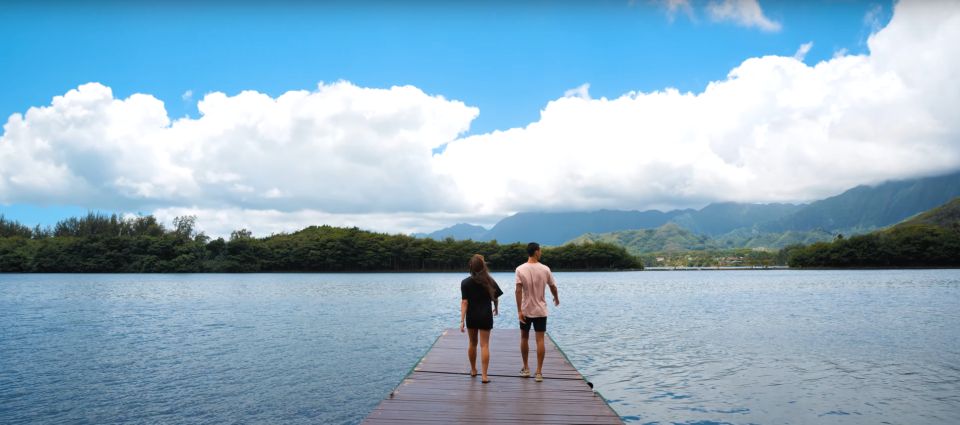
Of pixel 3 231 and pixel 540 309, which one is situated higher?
pixel 3 231

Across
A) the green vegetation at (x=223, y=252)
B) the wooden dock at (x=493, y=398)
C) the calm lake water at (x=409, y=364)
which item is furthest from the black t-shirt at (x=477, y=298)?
the green vegetation at (x=223, y=252)

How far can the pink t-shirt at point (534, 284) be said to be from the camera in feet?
44.2

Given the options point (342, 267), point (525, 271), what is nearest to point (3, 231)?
point (342, 267)

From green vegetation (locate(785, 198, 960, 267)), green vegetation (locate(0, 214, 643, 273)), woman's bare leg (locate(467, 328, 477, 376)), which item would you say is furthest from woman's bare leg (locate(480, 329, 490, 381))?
green vegetation (locate(785, 198, 960, 267))

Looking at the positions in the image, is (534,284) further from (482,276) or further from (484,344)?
(484,344)

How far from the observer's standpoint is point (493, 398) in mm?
12992

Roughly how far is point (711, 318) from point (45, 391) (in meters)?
39.8

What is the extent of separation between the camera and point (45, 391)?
1961cm

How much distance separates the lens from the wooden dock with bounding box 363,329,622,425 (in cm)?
1141

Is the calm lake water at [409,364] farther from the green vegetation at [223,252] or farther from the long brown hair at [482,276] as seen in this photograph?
the green vegetation at [223,252]

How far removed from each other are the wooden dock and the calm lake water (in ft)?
9.42

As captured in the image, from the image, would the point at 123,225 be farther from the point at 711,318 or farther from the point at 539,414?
the point at 539,414

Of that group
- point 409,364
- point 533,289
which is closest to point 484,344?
point 533,289

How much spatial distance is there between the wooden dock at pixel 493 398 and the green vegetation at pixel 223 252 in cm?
16622
